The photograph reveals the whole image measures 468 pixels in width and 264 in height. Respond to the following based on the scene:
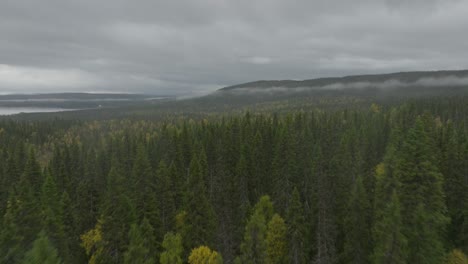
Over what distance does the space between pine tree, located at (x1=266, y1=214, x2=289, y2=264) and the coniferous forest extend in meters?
0.12

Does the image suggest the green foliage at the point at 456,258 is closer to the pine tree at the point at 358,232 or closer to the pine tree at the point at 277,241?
the pine tree at the point at 358,232

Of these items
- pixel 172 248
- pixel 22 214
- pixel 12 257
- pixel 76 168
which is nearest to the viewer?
pixel 12 257

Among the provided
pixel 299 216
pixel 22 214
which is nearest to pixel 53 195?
pixel 22 214

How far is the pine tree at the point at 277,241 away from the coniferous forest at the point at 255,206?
119 mm

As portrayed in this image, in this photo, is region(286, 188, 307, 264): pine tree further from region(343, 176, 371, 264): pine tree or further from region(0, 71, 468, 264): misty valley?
region(343, 176, 371, 264): pine tree

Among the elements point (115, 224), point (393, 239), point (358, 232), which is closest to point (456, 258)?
point (358, 232)

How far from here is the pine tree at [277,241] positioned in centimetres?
3531

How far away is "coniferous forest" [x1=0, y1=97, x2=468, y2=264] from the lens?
26.4m

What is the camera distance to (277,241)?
35.8m

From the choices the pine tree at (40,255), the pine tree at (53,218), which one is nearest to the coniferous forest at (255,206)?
the pine tree at (40,255)

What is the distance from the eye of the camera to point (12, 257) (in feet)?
52.1

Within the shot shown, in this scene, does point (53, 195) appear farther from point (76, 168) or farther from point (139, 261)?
point (76, 168)

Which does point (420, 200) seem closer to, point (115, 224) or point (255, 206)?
point (255, 206)

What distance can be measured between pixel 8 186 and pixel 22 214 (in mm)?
33424
